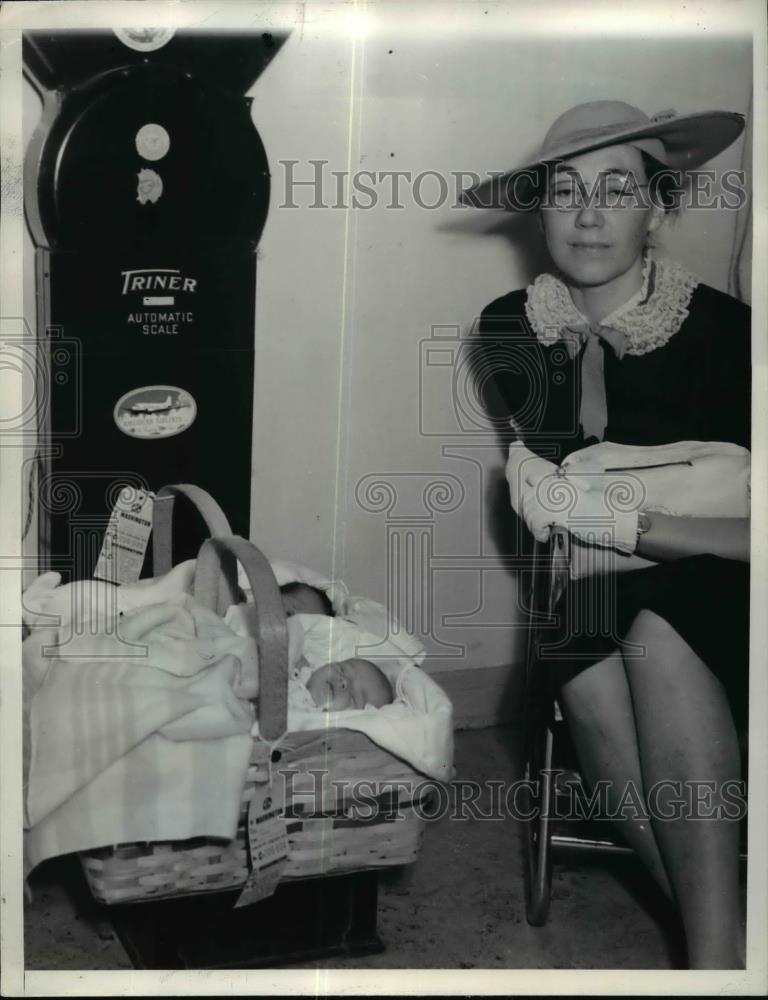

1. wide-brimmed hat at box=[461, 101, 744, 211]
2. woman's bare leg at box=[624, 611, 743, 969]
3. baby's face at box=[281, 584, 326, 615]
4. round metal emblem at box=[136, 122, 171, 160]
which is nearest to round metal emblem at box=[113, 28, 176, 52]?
round metal emblem at box=[136, 122, 171, 160]

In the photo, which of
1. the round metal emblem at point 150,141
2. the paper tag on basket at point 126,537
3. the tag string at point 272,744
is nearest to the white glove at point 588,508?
the tag string at point 272,744

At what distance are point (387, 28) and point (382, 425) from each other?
546mm

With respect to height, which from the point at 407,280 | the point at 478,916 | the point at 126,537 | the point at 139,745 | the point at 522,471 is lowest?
the point at 478,916

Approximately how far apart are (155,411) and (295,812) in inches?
26.1

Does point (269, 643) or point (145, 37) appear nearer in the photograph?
point (269, 643)

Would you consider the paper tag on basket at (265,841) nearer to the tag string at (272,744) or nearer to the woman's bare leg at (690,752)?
the tag string at (272,744)

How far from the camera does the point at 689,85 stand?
1407 millimetres

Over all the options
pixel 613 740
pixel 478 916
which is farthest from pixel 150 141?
pixel 478 916

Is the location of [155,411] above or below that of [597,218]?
below

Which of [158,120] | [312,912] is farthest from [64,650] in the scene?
[158,120]

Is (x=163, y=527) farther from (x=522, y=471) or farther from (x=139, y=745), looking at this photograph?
(x=522, y=471)

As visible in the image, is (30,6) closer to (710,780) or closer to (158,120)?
(158,120)

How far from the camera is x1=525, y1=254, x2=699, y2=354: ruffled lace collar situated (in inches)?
58.3

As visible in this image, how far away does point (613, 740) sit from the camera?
1.43 meters
